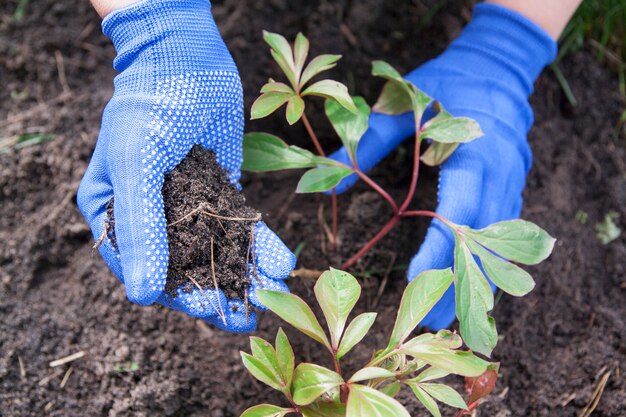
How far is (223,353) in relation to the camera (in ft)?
5.56

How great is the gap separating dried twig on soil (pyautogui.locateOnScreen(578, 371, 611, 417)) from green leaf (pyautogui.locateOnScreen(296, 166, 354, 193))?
0.96 m

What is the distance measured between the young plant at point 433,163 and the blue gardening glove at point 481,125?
77 mm

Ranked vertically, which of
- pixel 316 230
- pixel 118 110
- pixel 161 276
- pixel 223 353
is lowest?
pixel 223 353

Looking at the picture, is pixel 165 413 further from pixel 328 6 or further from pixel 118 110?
pixel 328 6

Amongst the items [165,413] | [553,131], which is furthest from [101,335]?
[553,131]

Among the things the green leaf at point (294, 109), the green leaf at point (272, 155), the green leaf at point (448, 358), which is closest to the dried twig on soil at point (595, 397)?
the green leaf at point (448, 358)

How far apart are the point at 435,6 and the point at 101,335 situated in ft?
5.70

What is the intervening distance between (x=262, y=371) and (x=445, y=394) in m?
0.39

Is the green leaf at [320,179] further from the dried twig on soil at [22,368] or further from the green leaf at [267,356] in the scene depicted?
the dried twig on soil at [22,368]

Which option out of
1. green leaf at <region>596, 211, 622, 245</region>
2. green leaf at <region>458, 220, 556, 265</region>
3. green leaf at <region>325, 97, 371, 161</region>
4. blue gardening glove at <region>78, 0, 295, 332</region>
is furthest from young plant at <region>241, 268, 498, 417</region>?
green leaf at <region>596, 211, 622, 245</region>

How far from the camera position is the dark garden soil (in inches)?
64.9

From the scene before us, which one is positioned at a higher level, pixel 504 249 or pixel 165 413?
pixel 504 249

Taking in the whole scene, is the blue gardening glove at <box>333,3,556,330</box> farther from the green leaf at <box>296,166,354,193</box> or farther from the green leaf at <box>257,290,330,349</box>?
the green leaf at <box>257,290,330,349</box>

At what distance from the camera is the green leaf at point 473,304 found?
4.58 feet
